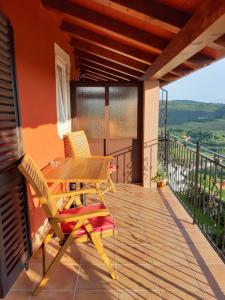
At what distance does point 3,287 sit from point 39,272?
0.42 metres

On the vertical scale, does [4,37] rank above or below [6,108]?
above

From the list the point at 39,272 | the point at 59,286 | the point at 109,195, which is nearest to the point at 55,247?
the point at 39,272

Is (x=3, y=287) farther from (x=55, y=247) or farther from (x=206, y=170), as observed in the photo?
(x=206, y=170)

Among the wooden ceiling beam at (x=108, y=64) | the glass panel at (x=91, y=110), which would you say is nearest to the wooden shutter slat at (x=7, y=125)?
the glass panel at (x=91, y=110)

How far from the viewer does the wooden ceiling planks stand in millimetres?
1782

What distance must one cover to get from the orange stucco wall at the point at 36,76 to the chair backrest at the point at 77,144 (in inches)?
14.3

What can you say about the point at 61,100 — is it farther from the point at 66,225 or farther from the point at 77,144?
the point at 66,225

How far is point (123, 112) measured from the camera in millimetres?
4676

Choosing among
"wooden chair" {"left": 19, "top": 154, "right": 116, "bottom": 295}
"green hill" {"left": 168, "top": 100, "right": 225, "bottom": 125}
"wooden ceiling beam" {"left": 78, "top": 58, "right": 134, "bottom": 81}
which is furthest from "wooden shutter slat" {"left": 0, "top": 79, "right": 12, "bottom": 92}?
"green hill" {"left": 168, "top": 100, "right": 225, "bottom": 125}

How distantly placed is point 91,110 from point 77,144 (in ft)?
3.35

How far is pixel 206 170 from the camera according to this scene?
2.72 m

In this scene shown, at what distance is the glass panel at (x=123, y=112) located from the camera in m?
4.61

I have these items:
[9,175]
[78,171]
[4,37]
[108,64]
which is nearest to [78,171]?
[78,171]

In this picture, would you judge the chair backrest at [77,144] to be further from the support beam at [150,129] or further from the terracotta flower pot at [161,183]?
the terracotta flower pot at [161,183]
